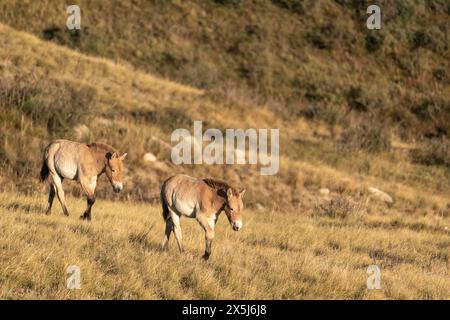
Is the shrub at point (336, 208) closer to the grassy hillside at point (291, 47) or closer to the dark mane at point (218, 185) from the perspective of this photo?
the dark mane at point (218, 185)

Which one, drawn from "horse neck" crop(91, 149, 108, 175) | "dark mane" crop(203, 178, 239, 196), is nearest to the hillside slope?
"horse neck" crop(91, 149, 108, 175)

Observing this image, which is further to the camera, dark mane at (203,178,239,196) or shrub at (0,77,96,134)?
shrub at (0,77,96,134)

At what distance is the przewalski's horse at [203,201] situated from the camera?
7711 mm

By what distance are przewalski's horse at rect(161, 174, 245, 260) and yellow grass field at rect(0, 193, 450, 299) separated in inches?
23.8

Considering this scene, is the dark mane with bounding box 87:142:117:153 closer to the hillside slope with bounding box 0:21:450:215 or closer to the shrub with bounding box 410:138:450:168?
the hillside slope with bounding box 0:21:450:215

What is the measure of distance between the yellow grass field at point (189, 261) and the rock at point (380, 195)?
20.3 ft

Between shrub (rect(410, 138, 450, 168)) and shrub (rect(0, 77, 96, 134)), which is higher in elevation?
shrub (rect(0, 77, 96, 134))

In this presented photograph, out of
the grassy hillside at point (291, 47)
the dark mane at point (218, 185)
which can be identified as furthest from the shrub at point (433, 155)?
the dark mane at point (218, 185)

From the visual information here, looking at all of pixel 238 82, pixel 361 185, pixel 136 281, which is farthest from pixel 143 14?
pixel 136 281

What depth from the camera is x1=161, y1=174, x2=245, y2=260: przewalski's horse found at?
771cm

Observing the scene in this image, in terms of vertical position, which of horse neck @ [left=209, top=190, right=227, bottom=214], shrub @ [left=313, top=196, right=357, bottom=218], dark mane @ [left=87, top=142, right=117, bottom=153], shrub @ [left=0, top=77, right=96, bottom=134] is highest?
shrub @ [left=0, top=77, right=96, bottom=134]

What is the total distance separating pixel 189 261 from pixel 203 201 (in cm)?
93

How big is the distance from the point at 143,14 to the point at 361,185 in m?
27.5
